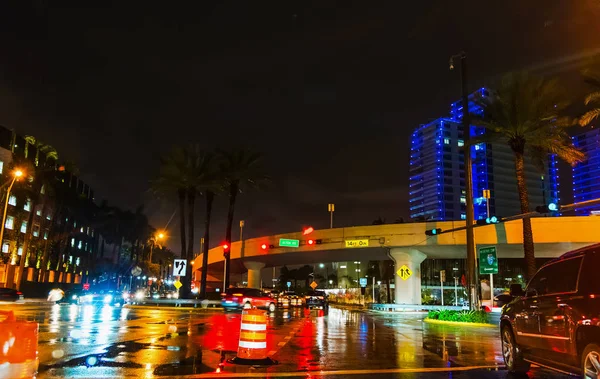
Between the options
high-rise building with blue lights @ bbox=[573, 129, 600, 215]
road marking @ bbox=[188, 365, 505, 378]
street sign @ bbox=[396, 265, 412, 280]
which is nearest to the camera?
road marking @ bbox=[188, 365, 505, 378]

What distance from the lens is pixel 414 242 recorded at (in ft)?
132

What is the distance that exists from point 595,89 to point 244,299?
25.4m

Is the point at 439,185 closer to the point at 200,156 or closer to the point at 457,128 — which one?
the point at 457,128

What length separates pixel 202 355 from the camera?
37.9 feet

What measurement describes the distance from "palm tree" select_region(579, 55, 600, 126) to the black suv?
73.1 feet

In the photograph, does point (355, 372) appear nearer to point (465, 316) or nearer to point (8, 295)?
point (465, 316)

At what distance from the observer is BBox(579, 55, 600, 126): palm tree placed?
89.7 ft

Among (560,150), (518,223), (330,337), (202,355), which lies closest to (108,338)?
(202,355)

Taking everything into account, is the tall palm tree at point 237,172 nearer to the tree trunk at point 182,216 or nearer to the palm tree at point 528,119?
the tree trunk at point 182,216

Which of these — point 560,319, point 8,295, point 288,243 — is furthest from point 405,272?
point 8,295

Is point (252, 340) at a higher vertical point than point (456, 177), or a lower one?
lower

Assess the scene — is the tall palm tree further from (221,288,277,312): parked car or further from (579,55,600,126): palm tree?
(579,55,600,126): palm tree

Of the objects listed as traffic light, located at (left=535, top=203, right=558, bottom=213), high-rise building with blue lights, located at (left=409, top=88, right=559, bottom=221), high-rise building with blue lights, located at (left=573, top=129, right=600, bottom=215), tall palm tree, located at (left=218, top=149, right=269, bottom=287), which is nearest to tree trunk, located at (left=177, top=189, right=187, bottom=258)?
tall palm tree, located at (left=218, top=149, right=269, bottom=287)

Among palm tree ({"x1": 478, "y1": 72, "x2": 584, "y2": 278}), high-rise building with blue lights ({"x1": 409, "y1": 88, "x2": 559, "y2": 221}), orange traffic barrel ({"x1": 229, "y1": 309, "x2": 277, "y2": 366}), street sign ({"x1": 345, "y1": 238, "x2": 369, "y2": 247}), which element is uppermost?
high-rise building with blue lights ({"x1": 409, "y1": 88, "x2": 559, "y2": 221})
